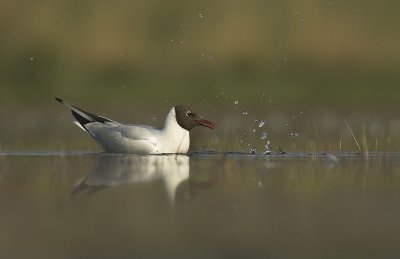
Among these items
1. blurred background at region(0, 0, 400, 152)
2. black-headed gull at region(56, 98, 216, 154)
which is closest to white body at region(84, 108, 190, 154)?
black-headed gull at region(56, 98, 216, 154)

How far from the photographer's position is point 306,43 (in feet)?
149

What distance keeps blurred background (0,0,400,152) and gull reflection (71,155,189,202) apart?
4308 mm

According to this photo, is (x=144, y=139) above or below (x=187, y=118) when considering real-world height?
below

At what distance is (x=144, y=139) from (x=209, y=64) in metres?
25.4

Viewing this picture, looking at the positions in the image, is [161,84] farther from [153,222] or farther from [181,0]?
[153,222]

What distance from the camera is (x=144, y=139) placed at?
1659 centimetres

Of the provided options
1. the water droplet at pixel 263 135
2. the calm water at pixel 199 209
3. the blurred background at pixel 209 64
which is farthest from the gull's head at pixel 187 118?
the blurred background at pixel 209 64

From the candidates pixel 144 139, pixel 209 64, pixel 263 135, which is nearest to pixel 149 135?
pixel 144 139

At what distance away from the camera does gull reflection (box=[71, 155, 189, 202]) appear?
Result: 480 inches

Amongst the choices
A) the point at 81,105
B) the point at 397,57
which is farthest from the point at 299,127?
the point at 397,57

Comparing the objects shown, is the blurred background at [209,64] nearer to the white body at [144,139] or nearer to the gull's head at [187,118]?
the gull's head at [187,118]

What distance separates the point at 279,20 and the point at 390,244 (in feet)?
132

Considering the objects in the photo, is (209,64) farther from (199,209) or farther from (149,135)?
(199,209)

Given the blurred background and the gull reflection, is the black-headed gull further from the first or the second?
the blurred background
